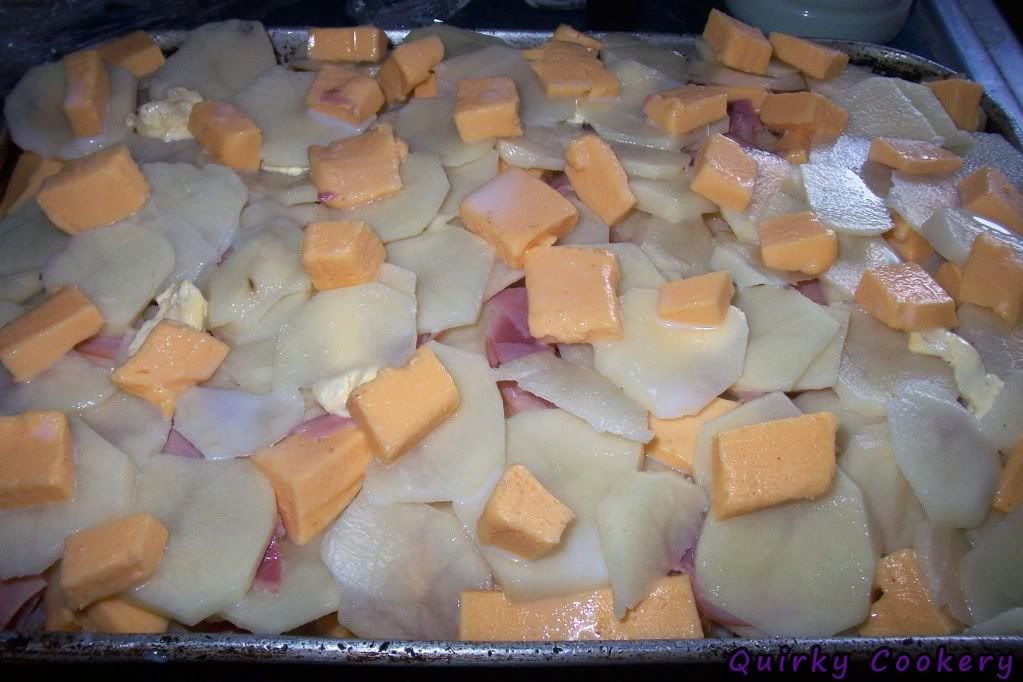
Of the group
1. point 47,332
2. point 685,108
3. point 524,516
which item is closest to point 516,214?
point 685,108

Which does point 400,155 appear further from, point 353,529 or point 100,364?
point 353,529

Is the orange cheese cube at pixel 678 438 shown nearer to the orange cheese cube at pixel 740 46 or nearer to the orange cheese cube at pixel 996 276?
the orange cheese cube at pixel 996 276

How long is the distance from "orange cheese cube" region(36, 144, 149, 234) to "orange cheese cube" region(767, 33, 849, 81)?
1449 mm

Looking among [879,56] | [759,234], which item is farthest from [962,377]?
[879,56]

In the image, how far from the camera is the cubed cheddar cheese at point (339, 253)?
1385mm

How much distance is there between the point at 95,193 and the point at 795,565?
138 centimetres

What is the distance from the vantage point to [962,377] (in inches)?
54.9

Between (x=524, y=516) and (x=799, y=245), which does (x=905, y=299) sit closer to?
(x=799, y=245)

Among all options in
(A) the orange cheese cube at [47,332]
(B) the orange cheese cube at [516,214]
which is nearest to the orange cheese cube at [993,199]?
(B) the orange cheese cube at [516,214]

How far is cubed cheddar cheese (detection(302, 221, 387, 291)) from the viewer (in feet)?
4.54

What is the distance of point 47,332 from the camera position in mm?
1329

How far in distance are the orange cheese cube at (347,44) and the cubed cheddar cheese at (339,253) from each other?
0.66 m

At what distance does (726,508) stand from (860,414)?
0.35m

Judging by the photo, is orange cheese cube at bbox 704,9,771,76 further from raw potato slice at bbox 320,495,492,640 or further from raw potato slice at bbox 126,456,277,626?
raw potato slice at bbox 126,456,277,626
